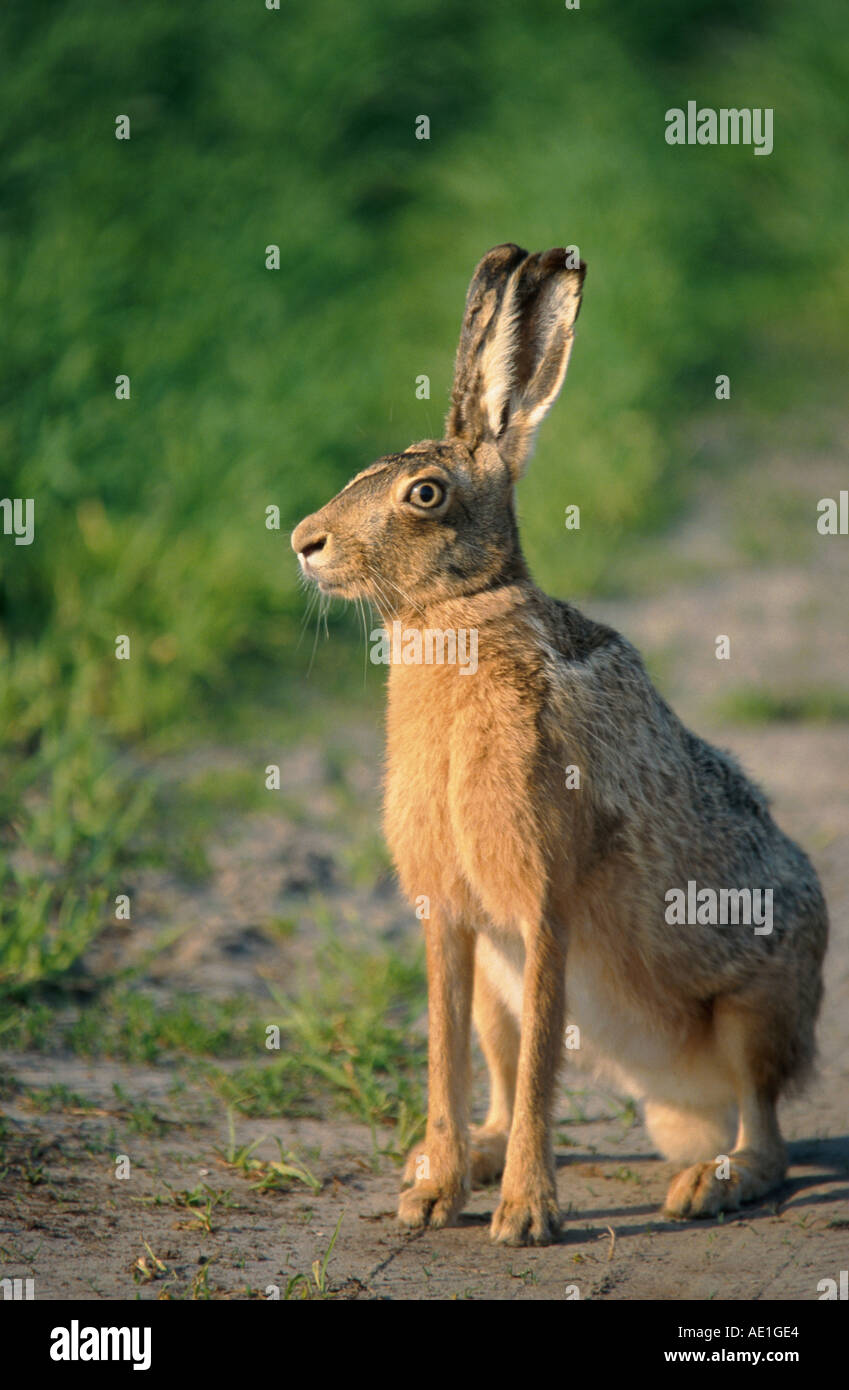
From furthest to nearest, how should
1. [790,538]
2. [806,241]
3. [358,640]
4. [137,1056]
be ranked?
1. [806,241]
2. [790,538]
3. [358,640]
4. [137,1056]

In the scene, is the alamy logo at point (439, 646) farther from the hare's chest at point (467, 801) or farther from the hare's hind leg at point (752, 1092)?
the hare's hind leg at point (752, 1092)

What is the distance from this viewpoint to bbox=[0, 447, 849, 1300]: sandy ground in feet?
12.9

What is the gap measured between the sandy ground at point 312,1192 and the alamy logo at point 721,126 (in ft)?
30.1

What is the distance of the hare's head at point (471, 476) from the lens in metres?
4.17

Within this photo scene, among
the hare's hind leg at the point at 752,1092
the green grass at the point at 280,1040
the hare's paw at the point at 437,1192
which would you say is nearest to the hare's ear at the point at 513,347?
the hare's hind leg at the point at 752,1092

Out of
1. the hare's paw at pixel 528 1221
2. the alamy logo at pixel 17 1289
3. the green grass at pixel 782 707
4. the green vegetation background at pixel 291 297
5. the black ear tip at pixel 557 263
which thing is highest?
the green vegetation background at pixel 291 297

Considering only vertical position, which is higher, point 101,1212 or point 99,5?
point 99,5

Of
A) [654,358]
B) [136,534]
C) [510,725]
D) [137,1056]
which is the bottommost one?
[137,1056]

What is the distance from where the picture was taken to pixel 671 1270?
4.04m

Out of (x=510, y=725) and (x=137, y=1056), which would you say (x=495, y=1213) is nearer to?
(x=510, y=725)

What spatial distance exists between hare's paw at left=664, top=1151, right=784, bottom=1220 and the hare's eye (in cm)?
184

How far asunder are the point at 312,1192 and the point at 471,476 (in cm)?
190
